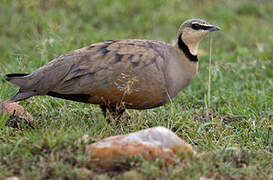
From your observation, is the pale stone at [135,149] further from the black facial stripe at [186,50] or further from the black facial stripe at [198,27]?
the black facial stripe at [198,27]

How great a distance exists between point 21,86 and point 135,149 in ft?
5.48

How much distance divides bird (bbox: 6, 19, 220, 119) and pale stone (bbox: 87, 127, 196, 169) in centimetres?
82

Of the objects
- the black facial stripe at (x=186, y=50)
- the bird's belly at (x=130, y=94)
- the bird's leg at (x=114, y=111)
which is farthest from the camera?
the black facial stripe at (x=186, y=50)

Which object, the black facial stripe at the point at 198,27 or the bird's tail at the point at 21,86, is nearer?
the bird's tail at the point at 21,86

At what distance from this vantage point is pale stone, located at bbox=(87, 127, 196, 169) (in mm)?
3617

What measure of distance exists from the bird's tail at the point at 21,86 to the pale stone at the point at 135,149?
1.29m

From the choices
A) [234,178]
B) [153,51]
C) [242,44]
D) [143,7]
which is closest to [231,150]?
[234,178]

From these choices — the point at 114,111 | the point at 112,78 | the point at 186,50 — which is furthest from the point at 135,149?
the point at 186,50

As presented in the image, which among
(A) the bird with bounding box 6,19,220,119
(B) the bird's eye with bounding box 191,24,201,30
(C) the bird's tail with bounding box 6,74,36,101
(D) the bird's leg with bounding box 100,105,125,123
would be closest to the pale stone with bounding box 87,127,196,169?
(A) the bird with bounding box 6,19,220,119

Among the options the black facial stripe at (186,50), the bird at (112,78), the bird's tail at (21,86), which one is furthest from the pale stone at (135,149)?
the black facial stripe at (186,50)

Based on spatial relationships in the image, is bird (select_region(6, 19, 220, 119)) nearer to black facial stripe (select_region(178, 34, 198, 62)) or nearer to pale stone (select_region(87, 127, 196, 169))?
black facial stripe (select_region(178, 34, 198, 62))

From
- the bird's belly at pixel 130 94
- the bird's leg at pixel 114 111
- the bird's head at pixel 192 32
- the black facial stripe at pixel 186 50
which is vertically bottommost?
the bird's leg at pixel 114 111

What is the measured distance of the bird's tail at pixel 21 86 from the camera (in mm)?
4672

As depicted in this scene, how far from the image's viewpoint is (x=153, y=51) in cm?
482
